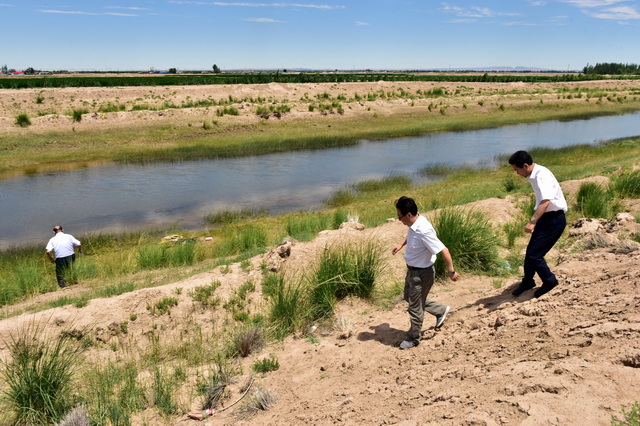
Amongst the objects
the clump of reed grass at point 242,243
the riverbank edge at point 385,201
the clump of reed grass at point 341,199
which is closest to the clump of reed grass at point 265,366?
the riverbank edge at point 385,201

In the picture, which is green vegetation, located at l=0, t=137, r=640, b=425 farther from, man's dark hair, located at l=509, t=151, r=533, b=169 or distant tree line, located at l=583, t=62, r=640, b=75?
distant tree line, located at l=583, t=62, r=640, b=75

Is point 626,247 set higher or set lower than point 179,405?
higher

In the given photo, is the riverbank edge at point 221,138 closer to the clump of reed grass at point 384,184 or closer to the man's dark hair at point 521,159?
the clump of reed grass at point 384,184

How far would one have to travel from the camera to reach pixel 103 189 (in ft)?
62.4

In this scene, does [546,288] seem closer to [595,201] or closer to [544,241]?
[544,241]

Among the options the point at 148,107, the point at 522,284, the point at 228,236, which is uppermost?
the point at 148,107

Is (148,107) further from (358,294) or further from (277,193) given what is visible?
(358,294)

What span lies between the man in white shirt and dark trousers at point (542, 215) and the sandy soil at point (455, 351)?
317 mm

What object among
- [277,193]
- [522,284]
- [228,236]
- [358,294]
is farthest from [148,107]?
[522,284]

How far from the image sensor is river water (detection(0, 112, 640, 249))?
1554 cm

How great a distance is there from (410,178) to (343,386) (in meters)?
16.8

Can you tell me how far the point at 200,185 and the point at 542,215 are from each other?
53.7ft

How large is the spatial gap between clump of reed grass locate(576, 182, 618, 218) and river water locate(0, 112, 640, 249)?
28.7ft

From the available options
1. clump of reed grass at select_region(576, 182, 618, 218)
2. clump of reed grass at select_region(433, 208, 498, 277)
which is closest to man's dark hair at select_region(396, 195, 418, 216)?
clump of reed grass at select_region(433, 208, 498, 277)
